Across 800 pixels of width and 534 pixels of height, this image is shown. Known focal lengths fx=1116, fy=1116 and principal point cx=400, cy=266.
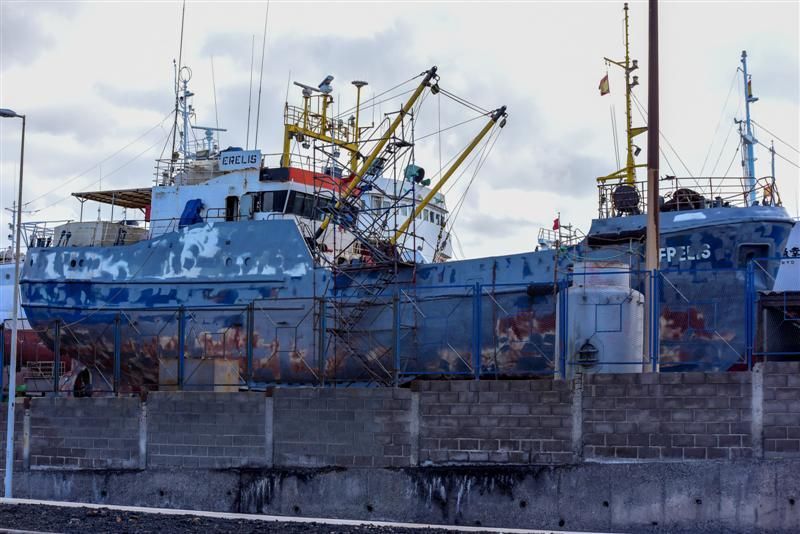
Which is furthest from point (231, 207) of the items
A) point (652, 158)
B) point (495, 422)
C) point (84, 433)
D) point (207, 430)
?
point (495, 422)

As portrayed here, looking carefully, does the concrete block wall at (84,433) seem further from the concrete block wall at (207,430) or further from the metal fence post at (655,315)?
the metal fence post at (655,315)

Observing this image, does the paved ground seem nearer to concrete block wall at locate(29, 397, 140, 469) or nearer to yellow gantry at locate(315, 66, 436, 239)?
concrete block wall at locate(29, 397, 140, 469)

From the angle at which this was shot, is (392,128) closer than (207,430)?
No

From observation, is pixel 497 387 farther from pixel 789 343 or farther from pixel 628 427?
pixel 789 343

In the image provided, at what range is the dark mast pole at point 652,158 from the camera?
18578 mm

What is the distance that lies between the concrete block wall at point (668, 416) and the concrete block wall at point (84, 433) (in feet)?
29.9

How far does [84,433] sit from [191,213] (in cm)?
1130

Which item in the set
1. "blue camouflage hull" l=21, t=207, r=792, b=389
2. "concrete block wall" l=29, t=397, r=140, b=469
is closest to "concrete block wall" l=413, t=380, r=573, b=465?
"blue camouflage hull" l=21, t=207, r=792, b=389

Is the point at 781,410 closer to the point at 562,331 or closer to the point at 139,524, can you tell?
the point at 562,331

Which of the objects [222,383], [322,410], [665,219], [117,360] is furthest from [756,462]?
[117,360]

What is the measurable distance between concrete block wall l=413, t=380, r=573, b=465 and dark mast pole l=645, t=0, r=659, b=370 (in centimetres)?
204

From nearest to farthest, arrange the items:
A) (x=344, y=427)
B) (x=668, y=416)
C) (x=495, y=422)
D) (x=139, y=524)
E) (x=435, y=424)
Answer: (x=139, y=524)
(x=668, y=416)
(x=495, y=422)
(x=435, y=424)
(x=344, y=427)

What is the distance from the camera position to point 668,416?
16.5 m

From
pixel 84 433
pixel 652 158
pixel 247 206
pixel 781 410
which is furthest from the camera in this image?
pixel 247 206
